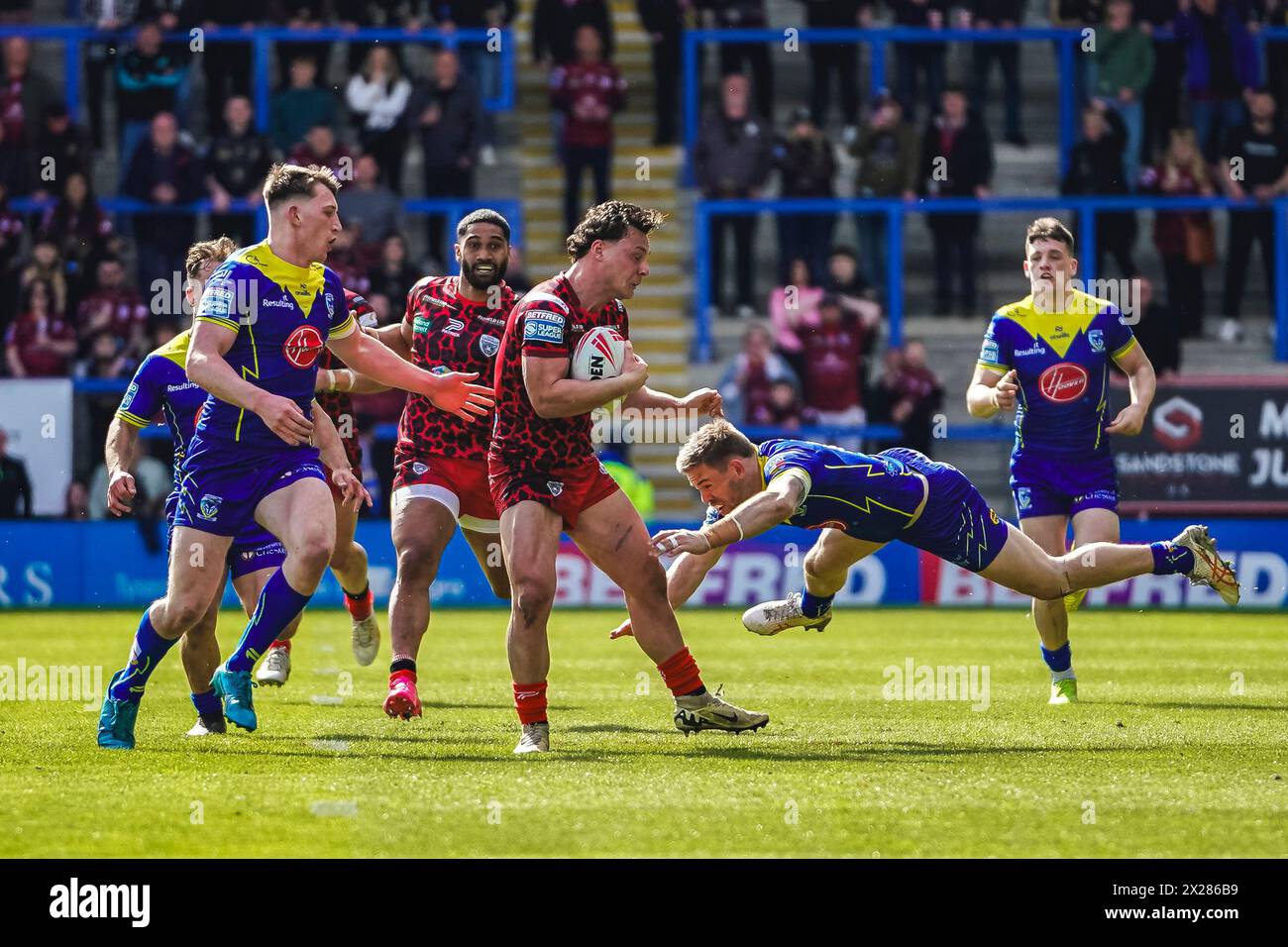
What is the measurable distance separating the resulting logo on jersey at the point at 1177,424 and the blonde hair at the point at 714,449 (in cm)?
1185

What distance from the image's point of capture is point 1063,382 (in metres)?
10.8

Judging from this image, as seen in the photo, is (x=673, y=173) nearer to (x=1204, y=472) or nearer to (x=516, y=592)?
(x=1204, y=472)

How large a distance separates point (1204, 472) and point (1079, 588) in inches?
409

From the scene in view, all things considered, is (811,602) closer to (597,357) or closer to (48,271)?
(597,357)

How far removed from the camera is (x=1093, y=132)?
21406mm

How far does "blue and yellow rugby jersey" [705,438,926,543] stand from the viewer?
8672 mm

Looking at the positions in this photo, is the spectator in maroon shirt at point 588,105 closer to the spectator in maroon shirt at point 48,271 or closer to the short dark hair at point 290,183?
the spectator in maroon shirt at point 48,271

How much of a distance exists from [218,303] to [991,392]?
4098 mm

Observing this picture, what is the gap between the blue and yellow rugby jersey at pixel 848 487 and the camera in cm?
867

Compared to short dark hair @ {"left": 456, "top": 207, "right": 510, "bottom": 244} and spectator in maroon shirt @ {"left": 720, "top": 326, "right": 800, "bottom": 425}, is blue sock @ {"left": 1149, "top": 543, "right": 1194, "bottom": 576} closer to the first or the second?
short dark hair @ {"left": 456, "top": 207, "right": 510, "bottom": 244}

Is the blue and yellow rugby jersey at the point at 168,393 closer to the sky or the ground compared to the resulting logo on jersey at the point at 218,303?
closer to the ground

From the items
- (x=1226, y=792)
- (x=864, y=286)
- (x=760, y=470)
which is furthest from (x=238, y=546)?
(x=864, y=286)

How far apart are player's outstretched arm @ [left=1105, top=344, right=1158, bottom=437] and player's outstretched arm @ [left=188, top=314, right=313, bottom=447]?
4374 mm

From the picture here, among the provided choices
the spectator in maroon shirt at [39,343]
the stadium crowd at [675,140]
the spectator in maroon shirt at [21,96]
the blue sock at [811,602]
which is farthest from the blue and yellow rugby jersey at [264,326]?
the spectator in maroon shirt at [21,96]
